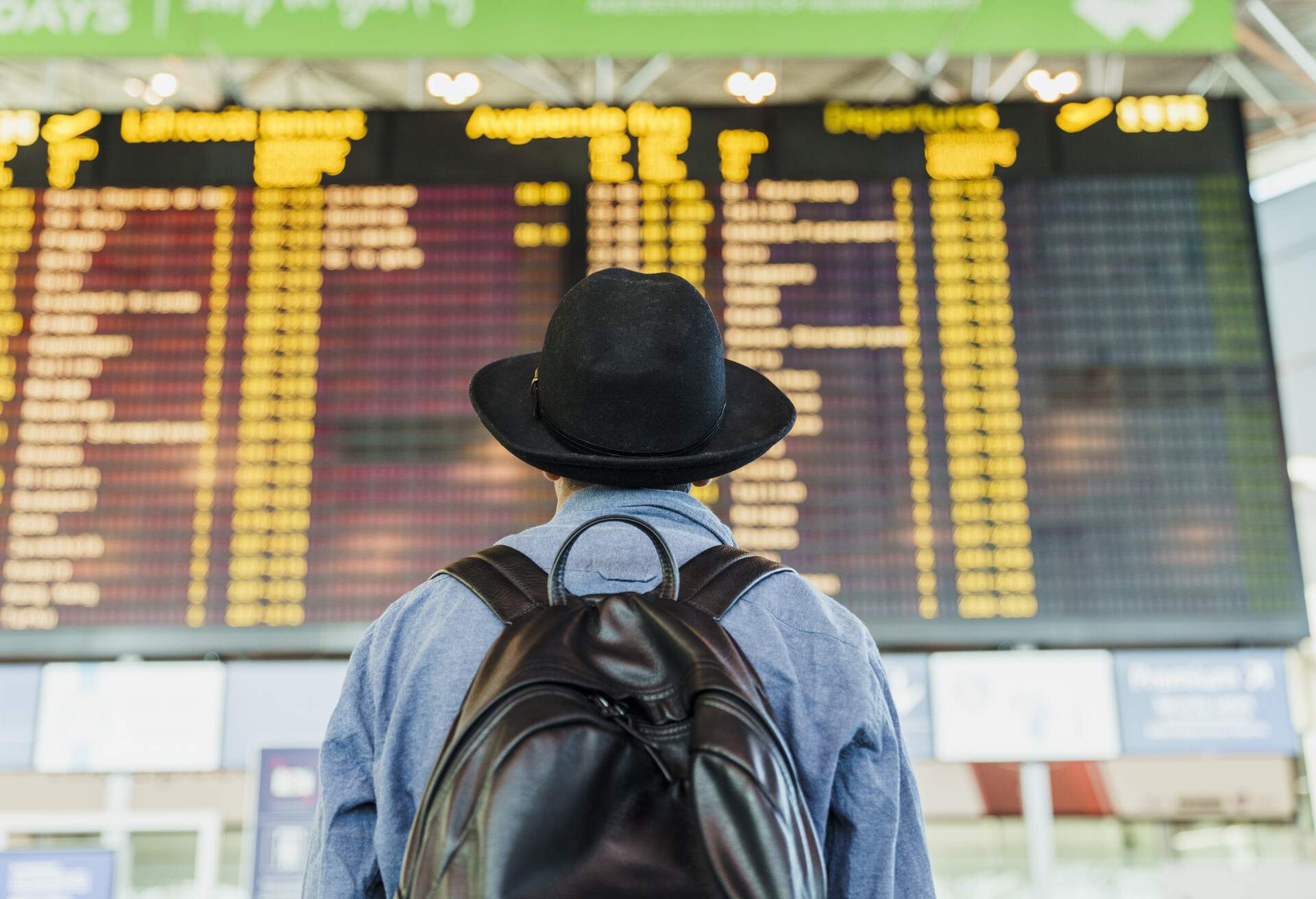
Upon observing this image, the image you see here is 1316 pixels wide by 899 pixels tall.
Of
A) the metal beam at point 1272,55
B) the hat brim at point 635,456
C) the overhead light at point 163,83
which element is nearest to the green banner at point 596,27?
the overhead light at point 163,83

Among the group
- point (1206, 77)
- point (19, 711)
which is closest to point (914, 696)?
point (19, 711)

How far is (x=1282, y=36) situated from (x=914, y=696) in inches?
169

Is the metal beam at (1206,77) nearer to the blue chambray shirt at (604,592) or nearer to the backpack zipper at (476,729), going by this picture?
the blue chambray shirt at (604,592)

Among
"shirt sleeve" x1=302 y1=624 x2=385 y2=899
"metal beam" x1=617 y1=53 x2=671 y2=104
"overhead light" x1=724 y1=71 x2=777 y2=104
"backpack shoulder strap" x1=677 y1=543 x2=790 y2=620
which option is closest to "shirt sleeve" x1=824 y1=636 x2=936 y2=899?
"backpack shoulder strap" x1=677 y1=543 x2=790 y2=620

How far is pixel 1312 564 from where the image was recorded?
852 cm

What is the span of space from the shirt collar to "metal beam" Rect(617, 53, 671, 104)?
5.19 m

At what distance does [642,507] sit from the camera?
46.1 inches

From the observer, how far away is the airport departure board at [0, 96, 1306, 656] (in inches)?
153

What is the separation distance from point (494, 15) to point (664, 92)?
3412mm

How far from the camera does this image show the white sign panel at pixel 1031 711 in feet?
13.2

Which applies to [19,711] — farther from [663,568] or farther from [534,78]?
[534,78]

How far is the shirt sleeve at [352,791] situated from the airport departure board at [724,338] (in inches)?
107

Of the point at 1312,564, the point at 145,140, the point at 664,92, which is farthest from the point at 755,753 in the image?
the point at 1312,564

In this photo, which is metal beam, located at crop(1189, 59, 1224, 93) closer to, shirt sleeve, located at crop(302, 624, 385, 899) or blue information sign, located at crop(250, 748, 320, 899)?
blue information sign, located at crop(250, 748, 320, 899)
